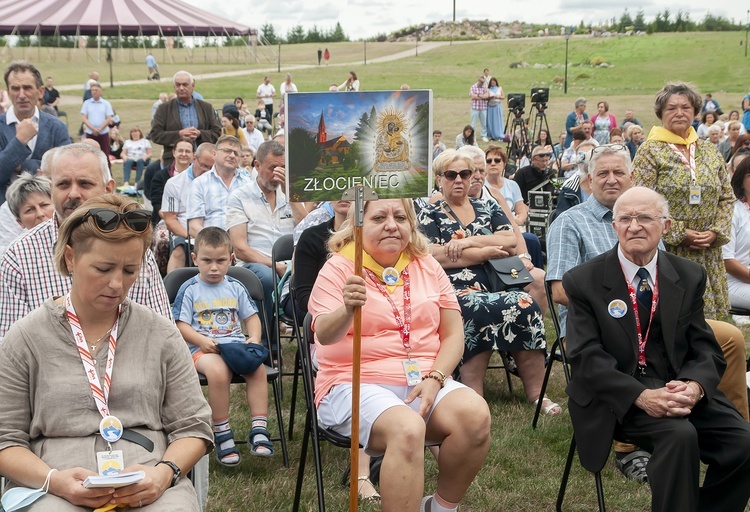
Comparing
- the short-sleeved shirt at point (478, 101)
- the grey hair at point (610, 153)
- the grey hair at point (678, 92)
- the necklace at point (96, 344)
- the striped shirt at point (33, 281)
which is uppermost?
the short-sleeved shirt at point (478, 101)

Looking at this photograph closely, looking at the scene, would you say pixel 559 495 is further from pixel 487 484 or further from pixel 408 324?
pixel 408 324

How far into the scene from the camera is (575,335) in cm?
386

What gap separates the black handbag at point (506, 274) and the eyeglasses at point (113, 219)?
304 centimetres

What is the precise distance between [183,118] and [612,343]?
6862 mm

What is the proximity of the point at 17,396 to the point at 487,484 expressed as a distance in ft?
8.20

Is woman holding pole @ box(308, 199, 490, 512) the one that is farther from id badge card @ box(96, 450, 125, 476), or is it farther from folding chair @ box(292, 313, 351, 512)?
id badge card @ box(96, 450, 125, 476)

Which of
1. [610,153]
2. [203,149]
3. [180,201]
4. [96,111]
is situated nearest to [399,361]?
[610,153]

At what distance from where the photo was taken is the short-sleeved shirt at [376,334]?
3797 mm

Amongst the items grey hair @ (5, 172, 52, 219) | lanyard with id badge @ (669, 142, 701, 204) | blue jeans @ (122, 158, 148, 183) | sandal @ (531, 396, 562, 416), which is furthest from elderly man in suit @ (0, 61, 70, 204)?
blue jeans @ (122, 158, 148, 183)

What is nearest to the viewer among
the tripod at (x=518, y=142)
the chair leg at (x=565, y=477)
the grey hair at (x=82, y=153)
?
the grey hair at (x=82, y=153)

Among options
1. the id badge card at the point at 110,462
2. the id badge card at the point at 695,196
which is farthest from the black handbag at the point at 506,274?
the id badge card at the point at 110,462

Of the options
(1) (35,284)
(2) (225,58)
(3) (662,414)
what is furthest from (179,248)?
(2) (225,58)

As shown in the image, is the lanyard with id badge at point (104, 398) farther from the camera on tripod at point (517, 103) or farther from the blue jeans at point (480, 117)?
the blue jeans at point (480, 117)

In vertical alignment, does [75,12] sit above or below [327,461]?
above
